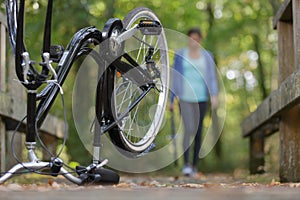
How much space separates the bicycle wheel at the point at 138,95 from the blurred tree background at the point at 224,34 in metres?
1.25

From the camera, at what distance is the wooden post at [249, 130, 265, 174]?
329 inches

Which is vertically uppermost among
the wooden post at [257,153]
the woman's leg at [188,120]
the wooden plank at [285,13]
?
the wooden plank at [285,13]

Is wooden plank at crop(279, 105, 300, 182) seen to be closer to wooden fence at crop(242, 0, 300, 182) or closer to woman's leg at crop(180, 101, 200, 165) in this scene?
wooden fence at crop(242, 0, 300, 182)

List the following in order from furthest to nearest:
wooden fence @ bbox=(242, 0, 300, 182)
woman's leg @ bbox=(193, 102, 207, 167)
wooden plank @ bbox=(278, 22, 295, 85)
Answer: woman's leg @ bbox=(193, 102, 207, 167) < wooden plank @ bbox=(278, 22, 295, 85) < wooden fence @ bbox=(242, 0, 300, 182)

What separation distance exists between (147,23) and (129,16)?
0.74 ft

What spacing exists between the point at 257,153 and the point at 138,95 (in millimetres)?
4106

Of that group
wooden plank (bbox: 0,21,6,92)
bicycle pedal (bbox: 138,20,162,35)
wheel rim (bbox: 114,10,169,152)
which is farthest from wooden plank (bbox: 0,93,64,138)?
bicycle pedal (bbox: 138,20,162,35)

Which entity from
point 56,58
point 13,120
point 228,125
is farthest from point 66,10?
point 228,125

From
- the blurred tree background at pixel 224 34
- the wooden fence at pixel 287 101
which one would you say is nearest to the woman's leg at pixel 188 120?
the blurred tree background at pixel 224 34

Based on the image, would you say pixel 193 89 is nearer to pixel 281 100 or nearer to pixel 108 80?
pixel 281 100

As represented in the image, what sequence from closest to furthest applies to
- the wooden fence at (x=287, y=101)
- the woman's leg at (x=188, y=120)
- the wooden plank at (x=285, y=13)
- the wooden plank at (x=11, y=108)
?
the wooden fence at (x=287, y=101) < the wooden plank at (x=285, y=13) < the wooden plank at (x=11, y=108) < the woman's leg at (x=188, y=120)

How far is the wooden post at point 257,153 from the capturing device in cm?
836

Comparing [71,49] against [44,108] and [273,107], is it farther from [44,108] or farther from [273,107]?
[273,107]

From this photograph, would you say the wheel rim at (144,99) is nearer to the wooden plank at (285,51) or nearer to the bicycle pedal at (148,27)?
the bicycle pedal at (148,27)
